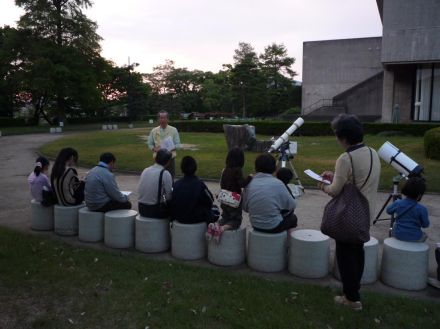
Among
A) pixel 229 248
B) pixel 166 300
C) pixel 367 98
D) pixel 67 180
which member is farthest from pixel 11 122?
pixel 166 300

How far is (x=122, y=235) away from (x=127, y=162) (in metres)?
8.52

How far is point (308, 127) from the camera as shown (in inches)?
962

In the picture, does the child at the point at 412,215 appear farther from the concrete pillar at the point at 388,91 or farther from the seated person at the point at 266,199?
the concrete pillar at the point at 388,91

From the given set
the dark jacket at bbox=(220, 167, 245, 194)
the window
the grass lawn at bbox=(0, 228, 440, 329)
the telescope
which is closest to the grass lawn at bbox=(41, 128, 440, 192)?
the telescope

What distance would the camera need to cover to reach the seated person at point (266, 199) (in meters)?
4.53

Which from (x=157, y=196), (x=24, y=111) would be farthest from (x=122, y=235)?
(x=24, y=111)

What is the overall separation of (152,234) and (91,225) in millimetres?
1014

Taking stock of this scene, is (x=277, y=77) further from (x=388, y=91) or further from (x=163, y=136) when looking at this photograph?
(x=163, y=136)

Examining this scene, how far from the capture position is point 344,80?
3772 cm

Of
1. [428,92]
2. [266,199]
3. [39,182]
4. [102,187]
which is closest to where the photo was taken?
[266,199]

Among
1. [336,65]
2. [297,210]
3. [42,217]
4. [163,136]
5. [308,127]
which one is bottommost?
[297,210]

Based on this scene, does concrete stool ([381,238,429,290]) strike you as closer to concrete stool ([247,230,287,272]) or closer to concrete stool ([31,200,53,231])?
concrete stool ([247,230,287,272])

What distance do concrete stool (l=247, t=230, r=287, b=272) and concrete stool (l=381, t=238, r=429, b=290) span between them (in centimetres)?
117

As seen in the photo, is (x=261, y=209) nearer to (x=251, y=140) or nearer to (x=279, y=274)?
(x=279, y=274)
